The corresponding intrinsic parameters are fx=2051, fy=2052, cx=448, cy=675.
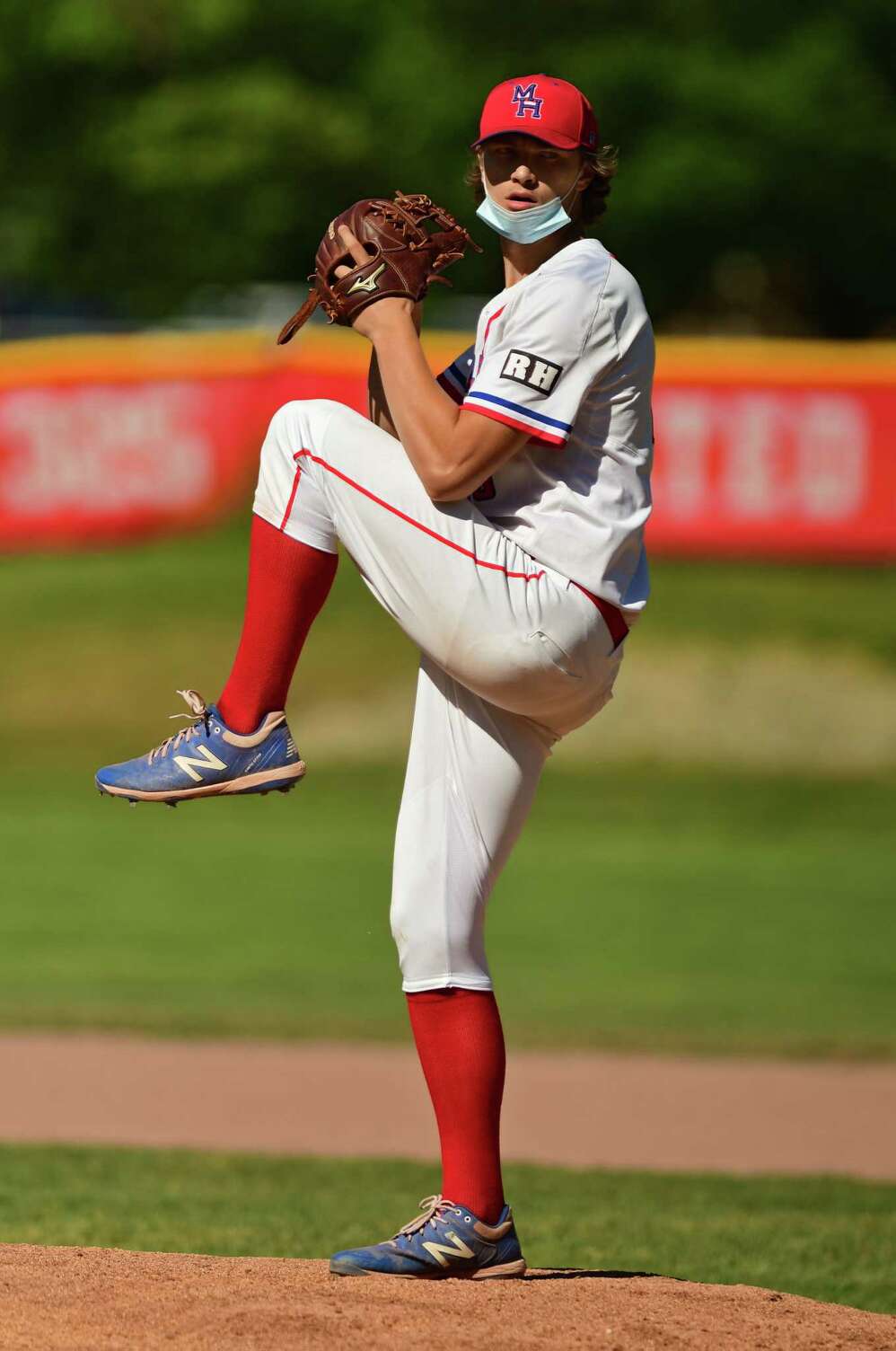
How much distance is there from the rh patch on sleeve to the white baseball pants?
11.3 inches

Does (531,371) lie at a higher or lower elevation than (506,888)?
higher

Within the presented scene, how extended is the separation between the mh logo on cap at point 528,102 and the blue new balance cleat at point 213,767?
1.33 m

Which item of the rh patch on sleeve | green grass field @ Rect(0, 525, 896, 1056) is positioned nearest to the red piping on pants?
the rh patch on sleeve

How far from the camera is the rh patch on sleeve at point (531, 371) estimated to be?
3.87 meters

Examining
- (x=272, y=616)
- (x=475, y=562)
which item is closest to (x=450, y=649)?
(x=475, y=562)

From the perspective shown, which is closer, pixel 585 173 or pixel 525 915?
pixel 585 173

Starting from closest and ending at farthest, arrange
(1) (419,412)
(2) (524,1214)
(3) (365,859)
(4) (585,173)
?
(1) (419,412) → (4) (585,173) → (2) (524,1214) → (3) (365,859)

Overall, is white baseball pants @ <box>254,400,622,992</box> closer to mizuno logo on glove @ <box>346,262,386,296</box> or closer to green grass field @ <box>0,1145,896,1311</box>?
mizuno logo on glove @ <box>346,262,386,296</box>

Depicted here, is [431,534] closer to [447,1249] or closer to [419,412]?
[419,412]

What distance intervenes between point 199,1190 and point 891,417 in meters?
12.6

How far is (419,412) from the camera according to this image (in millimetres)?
3875

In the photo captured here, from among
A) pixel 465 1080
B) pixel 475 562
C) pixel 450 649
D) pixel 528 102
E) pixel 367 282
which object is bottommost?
pixel 465 1080

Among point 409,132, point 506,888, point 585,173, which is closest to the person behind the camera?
point 585,173

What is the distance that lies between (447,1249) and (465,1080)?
0.34 metres
